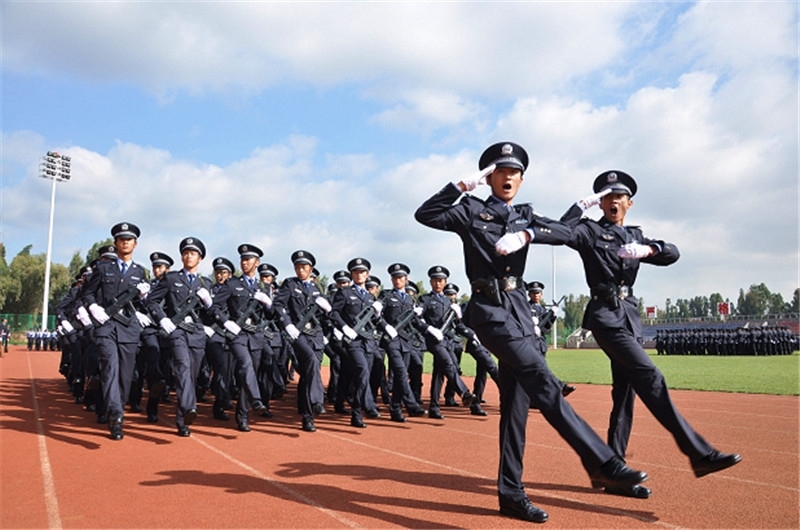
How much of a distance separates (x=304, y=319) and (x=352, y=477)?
331cm

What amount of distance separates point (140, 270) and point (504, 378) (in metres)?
5.44

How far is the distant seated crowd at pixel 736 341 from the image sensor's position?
29.2m

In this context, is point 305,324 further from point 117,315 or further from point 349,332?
point 117,315

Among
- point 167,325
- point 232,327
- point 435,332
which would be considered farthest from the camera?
point 435,332

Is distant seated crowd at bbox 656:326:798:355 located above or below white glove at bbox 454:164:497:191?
below

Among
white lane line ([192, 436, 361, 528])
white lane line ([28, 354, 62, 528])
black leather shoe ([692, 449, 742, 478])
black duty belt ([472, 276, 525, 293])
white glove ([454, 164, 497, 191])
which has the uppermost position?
white glove ([454, 164, 497, 191])

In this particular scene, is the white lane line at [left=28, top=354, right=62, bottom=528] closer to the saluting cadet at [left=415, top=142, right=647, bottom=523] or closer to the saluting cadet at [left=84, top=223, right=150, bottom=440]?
the saluting cadet at [left=84, top=223, right=150, bottom=440]

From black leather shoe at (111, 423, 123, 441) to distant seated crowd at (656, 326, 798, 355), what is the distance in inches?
1166

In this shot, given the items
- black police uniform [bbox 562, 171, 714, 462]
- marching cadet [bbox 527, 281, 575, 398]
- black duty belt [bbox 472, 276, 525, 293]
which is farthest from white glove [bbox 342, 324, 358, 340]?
black duty belt [bbox 472, 276, 525, 293]

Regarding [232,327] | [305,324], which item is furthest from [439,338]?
[232,327]

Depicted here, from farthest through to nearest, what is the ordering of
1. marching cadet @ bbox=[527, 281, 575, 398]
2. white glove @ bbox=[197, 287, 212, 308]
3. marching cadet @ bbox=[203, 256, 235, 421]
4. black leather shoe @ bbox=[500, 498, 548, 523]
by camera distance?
1. marching cadet @ bbox=[527, 281, 575, 398]
2. marching cadet @ bbox=[203, 256, 235, 421]
3. white glove @ bbox=[197, 287, 212, 308]
4. black leather shoe @ bbox=[500, 498, 548, 523]

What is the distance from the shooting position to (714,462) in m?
4.12

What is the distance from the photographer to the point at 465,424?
8.38m

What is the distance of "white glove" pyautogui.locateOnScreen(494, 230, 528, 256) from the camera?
13.1ft
